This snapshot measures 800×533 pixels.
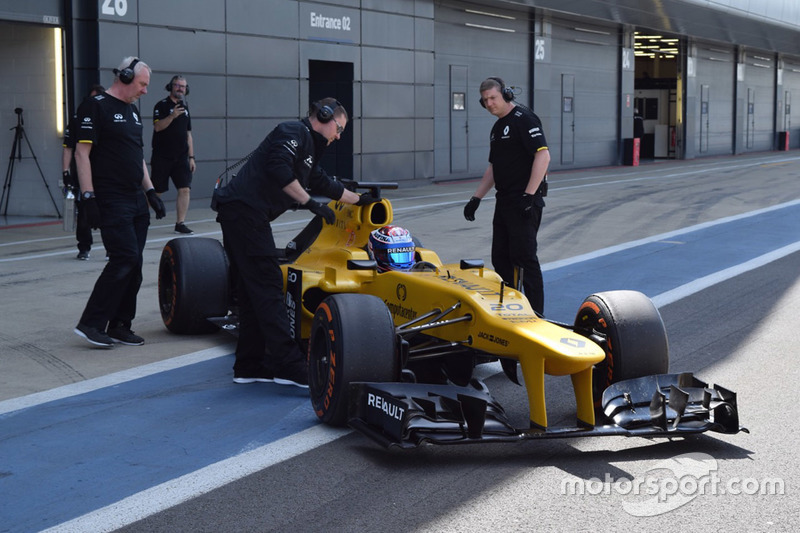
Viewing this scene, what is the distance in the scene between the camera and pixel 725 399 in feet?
17.2

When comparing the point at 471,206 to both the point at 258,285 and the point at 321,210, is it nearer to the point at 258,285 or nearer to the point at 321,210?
the point at 321,210

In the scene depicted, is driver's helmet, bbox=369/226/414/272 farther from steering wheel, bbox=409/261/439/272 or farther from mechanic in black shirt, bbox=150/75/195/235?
mechanic in black shirt, bbox=150/75/195/235

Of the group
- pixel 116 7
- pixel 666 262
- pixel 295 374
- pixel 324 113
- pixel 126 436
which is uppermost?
pixel 116 7

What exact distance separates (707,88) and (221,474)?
1492 inches

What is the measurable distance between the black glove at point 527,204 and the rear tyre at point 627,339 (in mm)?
1702

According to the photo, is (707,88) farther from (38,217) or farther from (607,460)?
(607,460)

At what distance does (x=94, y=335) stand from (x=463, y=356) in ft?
9.18

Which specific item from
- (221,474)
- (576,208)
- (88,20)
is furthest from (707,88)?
(221,474)

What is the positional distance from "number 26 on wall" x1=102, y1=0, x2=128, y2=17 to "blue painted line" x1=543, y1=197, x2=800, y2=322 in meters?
8.29

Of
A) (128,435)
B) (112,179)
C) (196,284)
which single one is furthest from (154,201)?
(128,435)

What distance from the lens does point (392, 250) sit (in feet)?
22.2

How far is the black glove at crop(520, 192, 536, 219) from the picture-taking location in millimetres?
7457

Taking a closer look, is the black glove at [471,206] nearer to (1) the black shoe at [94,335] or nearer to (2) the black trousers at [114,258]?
(2) the black trousers at [114,258]

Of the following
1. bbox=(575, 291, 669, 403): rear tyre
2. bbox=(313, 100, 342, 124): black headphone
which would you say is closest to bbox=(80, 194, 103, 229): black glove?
bbox=(313, 100, 342, 124): black headphone
